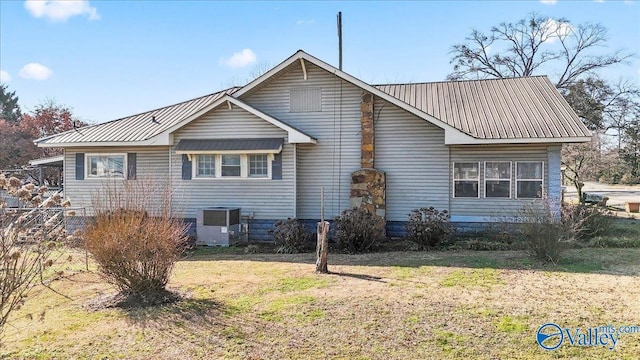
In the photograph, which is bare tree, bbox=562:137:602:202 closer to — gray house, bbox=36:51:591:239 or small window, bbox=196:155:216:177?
gray house, bbox=36:51:591:239

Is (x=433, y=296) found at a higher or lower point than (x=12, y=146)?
lower

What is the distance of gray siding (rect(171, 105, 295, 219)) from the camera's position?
12.3m

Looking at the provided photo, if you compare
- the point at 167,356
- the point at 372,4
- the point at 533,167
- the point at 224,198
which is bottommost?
the point at 167,356

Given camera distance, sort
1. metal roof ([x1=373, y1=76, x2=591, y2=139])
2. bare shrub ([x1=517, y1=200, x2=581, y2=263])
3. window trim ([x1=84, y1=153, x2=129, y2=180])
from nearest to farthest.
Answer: bare shrub ([x1=517, y1=200, x2=581, y2=263]), metal roof ([x1=373, y1=76, x2=591, y2=139]), window trim ([x1=84, y1=153, x2=129, y2=180])

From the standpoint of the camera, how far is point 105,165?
13.8m

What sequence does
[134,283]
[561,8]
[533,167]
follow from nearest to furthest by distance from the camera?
[134,283] < [533,167] < [561,8]

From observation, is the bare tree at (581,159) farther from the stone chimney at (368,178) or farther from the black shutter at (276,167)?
the black shutter at (276,167)

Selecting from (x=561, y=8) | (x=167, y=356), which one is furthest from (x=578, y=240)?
(x=561, y=8)

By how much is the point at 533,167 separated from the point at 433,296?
7452mm

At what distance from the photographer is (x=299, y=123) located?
12922mm

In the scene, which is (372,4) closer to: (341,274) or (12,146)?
(341,274)

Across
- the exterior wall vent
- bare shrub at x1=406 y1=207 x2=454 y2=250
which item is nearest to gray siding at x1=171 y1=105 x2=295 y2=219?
the exterior wall vent

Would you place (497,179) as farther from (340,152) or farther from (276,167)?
(276,167)

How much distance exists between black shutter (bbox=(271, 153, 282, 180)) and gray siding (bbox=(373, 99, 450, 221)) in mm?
2842
